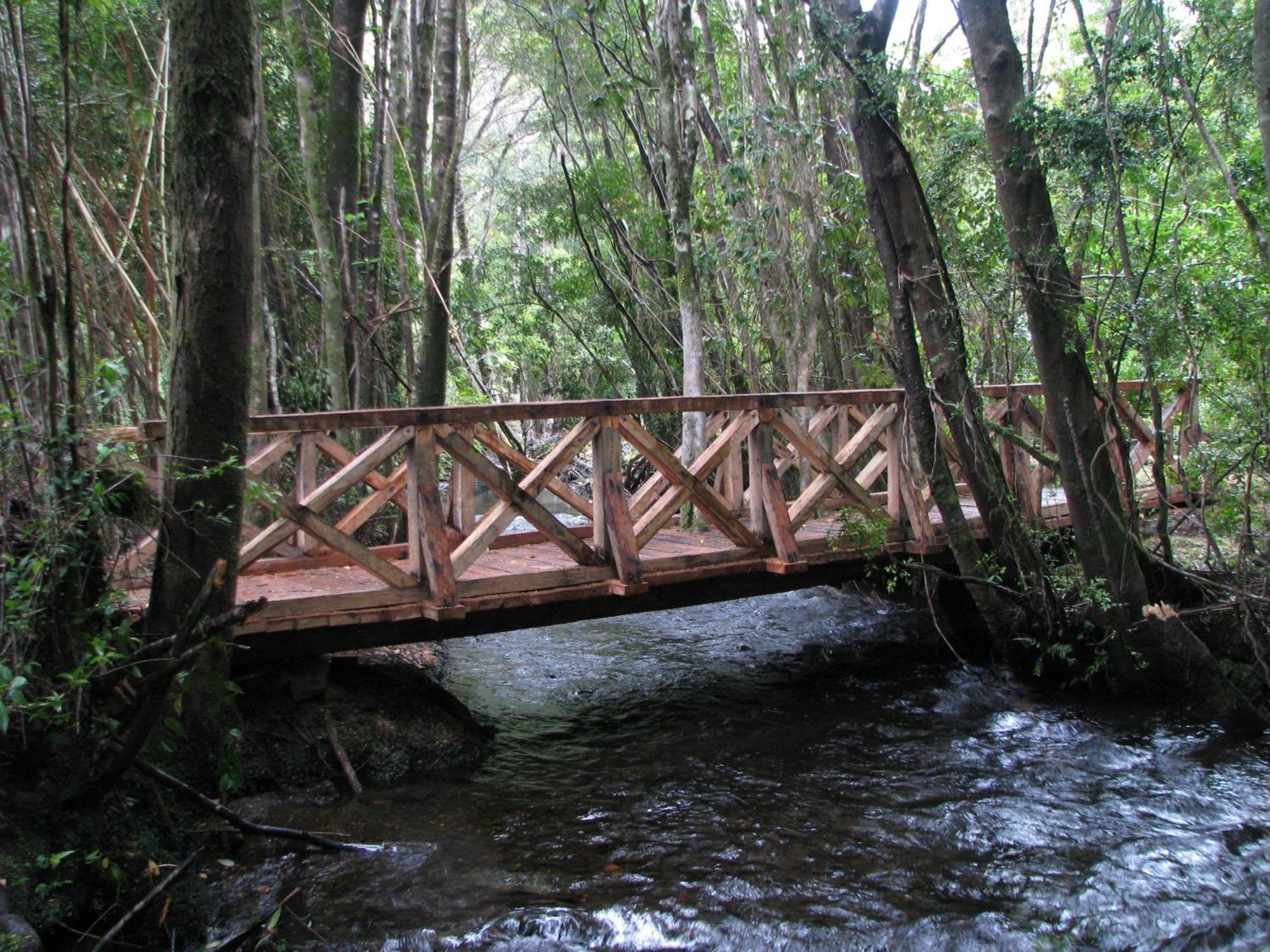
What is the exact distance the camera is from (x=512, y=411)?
5.73 meters

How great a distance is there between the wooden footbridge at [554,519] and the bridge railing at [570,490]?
0.01 m

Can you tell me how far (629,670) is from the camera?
324 inches

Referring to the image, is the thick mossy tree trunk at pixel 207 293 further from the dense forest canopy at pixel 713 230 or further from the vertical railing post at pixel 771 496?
the vertical railing post at pixel 771 496

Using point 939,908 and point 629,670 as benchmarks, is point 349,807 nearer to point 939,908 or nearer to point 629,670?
point 939,908

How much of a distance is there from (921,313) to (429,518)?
401 cm

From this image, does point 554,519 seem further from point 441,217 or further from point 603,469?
point 441,217

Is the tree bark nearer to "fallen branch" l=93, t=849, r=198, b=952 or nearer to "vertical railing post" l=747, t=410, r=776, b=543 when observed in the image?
"vertical railing post" l=747, t=410, r=776, b=543

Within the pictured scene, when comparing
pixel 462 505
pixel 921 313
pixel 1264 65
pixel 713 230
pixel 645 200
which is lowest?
pixel 462 505

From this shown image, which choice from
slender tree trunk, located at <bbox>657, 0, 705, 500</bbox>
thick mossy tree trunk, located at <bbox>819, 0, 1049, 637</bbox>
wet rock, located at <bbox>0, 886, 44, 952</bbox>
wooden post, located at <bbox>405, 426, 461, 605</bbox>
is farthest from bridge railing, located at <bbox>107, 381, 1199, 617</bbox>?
wet rock, located at <bbox>0, 886, 44, 952</bbox>

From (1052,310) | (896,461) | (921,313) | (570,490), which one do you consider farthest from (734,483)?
(1052,310)

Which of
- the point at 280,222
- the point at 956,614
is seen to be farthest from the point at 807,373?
the point at 280,222

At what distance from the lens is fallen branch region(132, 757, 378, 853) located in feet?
13.0

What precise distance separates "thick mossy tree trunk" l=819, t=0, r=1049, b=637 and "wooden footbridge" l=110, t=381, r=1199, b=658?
0.37 meters

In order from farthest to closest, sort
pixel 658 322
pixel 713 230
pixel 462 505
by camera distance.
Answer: pixel 658 322, pixel 713 230, pixel 462 505
